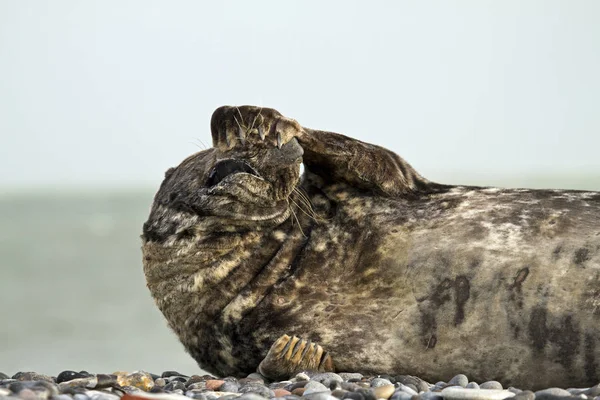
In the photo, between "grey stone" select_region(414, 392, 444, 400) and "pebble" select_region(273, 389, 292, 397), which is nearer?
"grey stone" select_region(414, 392, 444, 400)

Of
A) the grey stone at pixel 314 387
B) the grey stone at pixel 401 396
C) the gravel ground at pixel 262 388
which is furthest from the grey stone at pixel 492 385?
the grey stone at pixel 314 387

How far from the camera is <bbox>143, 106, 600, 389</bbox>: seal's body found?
7047 mm

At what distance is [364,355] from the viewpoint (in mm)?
7277

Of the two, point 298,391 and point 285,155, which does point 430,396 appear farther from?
point 285,155

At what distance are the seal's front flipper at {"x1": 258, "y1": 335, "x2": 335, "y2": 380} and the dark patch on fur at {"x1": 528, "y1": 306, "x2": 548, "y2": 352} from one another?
4.53 ft

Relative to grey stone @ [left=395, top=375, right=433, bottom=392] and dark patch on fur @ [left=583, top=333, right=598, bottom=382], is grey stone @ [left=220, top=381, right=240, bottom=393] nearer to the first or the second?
grey stone @ [left=395, top=375, right=433, bottom=392]

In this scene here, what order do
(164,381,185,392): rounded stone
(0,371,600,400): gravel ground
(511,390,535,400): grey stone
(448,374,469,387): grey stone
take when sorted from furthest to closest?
1. (448,374,469,387): grey stone
2. (164,381,185,392): rounded stone
3. (0,371,600,400): gravel ground
4. (511,390,535,400): grey stone

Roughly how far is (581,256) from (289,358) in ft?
6.58

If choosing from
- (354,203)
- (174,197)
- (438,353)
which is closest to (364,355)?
(438,353)

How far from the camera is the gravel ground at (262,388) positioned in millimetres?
5785

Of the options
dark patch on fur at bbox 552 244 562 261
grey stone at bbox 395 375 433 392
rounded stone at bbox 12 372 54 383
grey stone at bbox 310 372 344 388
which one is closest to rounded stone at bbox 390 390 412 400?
grey stone at bbox 395 375 433 392

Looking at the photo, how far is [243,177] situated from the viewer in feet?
24.6

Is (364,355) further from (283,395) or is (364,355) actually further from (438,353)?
(283,395)

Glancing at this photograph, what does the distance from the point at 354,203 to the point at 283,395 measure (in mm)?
2139
